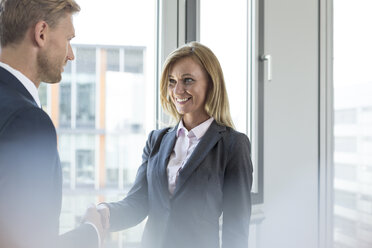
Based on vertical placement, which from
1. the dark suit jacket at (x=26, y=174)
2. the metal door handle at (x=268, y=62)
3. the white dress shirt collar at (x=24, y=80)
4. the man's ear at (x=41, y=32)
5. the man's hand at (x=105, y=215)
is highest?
the metal door handle at (x=268, y=62)


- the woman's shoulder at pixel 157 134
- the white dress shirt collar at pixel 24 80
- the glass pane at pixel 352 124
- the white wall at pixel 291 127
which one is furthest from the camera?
the glass pane at pixel 352 124

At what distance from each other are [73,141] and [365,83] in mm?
1929

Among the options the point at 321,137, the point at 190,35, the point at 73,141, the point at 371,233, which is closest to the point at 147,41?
the point at 190,35

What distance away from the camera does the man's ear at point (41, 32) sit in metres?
0.99

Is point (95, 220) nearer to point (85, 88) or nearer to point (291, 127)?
point (85, 88)

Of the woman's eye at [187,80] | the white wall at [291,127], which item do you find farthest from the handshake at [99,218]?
the white wall at [291,127]

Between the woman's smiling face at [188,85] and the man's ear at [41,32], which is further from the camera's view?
the woman's smiling face at [188,85]

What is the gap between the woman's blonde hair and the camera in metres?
1.41

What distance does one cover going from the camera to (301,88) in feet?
7.51

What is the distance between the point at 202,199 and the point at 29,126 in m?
0.67

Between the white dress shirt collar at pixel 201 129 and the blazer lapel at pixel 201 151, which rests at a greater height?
the white dress shirt collar at pixel 201 129

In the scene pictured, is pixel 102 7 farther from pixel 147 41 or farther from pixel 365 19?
pixel 365 19

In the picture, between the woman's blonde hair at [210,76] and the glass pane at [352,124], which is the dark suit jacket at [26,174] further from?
the glass pane at [352,124]

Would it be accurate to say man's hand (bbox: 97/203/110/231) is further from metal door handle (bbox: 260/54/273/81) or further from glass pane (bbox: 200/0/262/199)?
metal door handle (bbox: 260/54/273/81)
